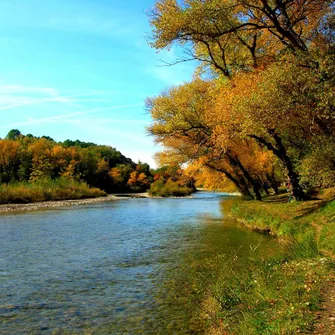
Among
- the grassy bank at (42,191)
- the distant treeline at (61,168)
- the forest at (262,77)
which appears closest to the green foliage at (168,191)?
the distant treeline at (61,168)

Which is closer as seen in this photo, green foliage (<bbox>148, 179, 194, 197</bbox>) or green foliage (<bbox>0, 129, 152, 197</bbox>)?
green foliage (<bbox>148, 179, 194, 197</bbox>)

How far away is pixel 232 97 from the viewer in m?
18.6

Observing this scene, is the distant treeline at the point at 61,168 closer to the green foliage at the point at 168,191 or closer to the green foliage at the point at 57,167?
the green foliage at the point at 57,167

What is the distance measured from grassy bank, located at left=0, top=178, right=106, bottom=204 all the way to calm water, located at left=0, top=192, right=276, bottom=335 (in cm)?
3352

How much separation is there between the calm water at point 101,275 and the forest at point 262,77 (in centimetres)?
599

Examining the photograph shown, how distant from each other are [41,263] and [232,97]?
1222 centimetres

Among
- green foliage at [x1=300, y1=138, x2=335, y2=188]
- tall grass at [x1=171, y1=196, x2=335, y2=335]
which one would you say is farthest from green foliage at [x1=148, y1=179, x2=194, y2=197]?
tall grass at [x1=171, y1=196, x2=335, y2=335]

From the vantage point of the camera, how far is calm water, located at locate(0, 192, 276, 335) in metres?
8.77

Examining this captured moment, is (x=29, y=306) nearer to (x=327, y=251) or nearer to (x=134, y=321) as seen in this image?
(x=134, y=321)

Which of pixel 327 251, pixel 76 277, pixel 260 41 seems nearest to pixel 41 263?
pixel 76 277

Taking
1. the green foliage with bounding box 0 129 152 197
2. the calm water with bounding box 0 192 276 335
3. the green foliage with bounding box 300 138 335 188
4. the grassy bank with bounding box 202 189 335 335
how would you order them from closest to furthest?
the grassy bank with bounding box 202 189 335 335 < the calm water with bounding box 0 192 276 335 < the green foliage with bounding box 300 138 335 188 < the green foliage with bounding box 0 129 152 197

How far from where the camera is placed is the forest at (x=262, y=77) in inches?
587

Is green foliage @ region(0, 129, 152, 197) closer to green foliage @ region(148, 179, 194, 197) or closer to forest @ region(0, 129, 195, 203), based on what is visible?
forest @ region(0, 129, 195, 203)

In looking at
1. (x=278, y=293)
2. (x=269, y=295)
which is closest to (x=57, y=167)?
(x=269, y=295)
